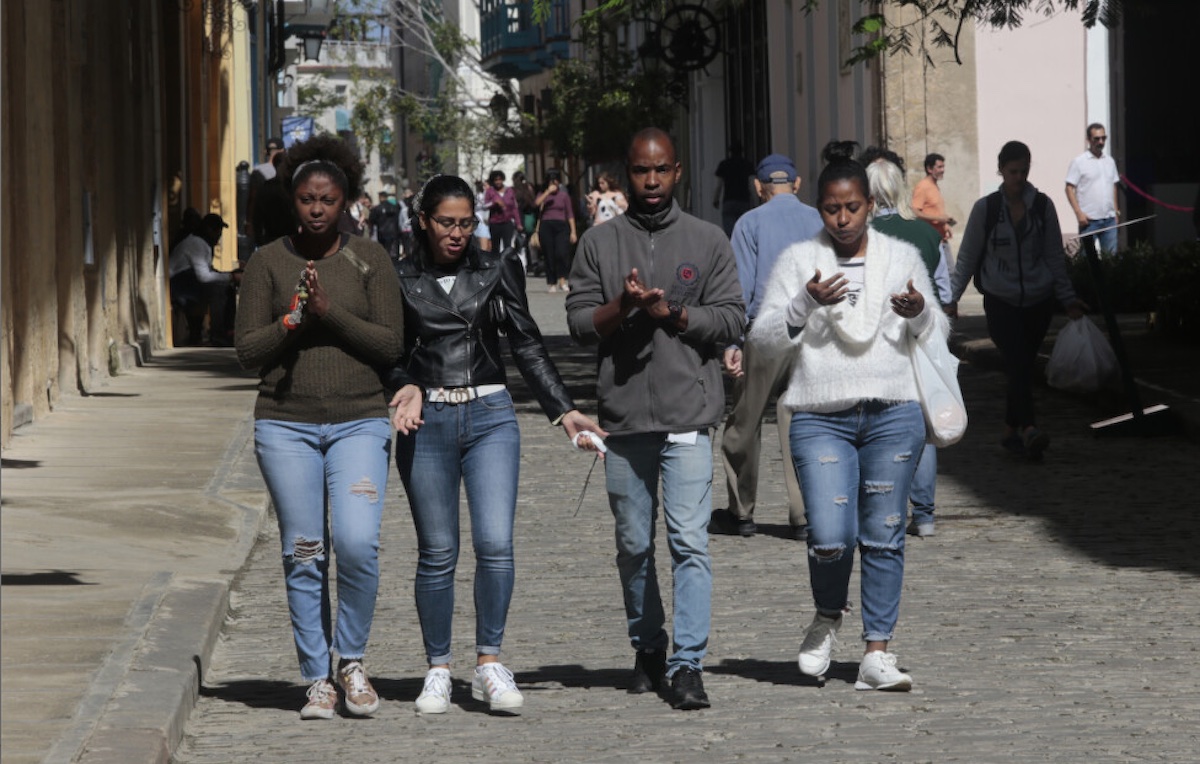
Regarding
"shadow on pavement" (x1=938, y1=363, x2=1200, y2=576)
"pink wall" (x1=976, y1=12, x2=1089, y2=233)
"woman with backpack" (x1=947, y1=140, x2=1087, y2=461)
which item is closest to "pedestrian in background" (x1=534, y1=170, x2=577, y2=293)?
"pink wall" (x1=976, y1=12, x2=1089, y2=233)

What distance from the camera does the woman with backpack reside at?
12242 mm

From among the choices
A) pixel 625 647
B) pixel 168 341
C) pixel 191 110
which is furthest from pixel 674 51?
pixel 625 647

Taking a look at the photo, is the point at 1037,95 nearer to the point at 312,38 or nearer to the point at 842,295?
the point at 312,38

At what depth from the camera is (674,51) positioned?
3481cm

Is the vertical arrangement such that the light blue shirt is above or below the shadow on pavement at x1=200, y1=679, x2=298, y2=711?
above

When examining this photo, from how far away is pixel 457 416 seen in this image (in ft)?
21.3

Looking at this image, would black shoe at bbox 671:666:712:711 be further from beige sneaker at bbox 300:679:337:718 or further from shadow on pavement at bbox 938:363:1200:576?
shadow on pavement at bbox 938:363:1200:576

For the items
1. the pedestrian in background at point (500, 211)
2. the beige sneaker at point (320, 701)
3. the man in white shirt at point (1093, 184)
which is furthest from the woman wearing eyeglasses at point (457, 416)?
the pedestrian in background at point (500, 211)

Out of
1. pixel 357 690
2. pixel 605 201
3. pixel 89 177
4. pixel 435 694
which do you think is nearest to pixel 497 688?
pixel 435 694

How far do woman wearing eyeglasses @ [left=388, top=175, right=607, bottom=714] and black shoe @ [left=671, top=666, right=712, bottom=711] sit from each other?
460mm

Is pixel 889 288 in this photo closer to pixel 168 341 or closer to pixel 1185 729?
pixel 1185 729

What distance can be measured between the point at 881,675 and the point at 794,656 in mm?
678

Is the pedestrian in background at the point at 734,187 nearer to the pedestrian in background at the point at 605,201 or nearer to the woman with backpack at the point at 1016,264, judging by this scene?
the pedestrian in background at the point at 605,201

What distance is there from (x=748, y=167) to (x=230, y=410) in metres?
13.7
